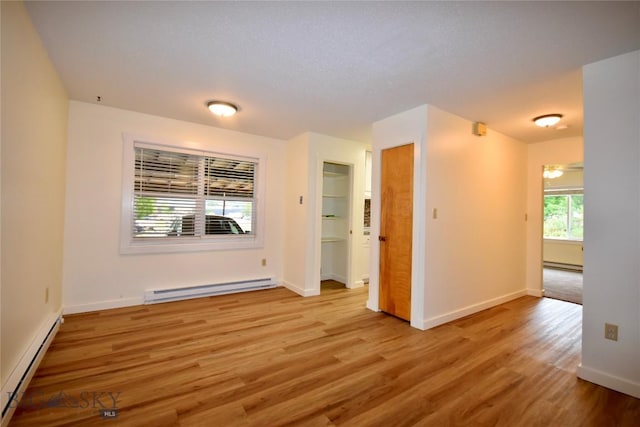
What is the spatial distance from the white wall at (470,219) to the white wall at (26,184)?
3.30 meters

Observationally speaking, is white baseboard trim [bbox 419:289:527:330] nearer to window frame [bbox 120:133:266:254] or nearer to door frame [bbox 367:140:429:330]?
door frame [bbox 367:140:429:330]

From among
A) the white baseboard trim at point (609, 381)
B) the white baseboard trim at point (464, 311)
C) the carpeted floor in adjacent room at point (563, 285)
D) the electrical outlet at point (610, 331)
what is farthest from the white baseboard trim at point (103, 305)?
the carpeted floor in adjacent room at point (563, 285)

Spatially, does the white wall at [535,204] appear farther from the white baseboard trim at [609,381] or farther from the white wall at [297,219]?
the white wall at [297,219]

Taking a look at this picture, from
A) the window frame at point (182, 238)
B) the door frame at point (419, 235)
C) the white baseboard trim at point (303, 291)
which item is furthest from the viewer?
the white baseboard trim at point (303, 291)

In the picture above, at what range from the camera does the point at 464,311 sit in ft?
11.6

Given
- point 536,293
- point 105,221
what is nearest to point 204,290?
point 105,221

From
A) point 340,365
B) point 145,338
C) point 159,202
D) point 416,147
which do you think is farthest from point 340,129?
point 145,338

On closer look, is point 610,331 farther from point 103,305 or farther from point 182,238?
point 103,305

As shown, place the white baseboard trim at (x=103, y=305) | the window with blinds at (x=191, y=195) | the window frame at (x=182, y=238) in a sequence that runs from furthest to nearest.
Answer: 1. the window with blinds at (x=191, y=195)
2. the window frame at (x=182, y=238)
3. the white baseboard trim at (x=103, y=305)

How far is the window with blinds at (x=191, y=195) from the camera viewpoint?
371cm

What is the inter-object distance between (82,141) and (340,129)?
3175mm

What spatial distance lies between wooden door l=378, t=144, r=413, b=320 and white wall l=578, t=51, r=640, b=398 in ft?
4.91

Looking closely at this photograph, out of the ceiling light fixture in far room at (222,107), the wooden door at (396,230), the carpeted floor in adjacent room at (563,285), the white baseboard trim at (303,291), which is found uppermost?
the ceiling light fixture in far room at (222,107)

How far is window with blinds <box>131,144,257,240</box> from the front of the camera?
12.2ft
